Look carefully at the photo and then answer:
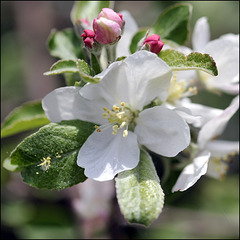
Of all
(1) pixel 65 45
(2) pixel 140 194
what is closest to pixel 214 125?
(2) pixel 140 194

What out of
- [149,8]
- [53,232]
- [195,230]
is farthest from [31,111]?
[149,8]

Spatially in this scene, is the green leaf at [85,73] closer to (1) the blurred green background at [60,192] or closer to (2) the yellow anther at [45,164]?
(2) the yellow anther at [45,164]

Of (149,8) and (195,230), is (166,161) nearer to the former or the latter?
(195,230)

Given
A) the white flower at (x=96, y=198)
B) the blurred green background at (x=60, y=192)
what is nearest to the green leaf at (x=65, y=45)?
the blurred green background at (x=60, y=192)

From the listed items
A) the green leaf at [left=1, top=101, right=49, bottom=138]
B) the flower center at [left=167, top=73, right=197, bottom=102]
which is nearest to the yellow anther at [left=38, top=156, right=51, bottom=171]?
the green leaf at [left=1, top=101, right=49, bottom=138]

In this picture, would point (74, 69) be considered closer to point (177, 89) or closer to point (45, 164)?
point (45, 164)
